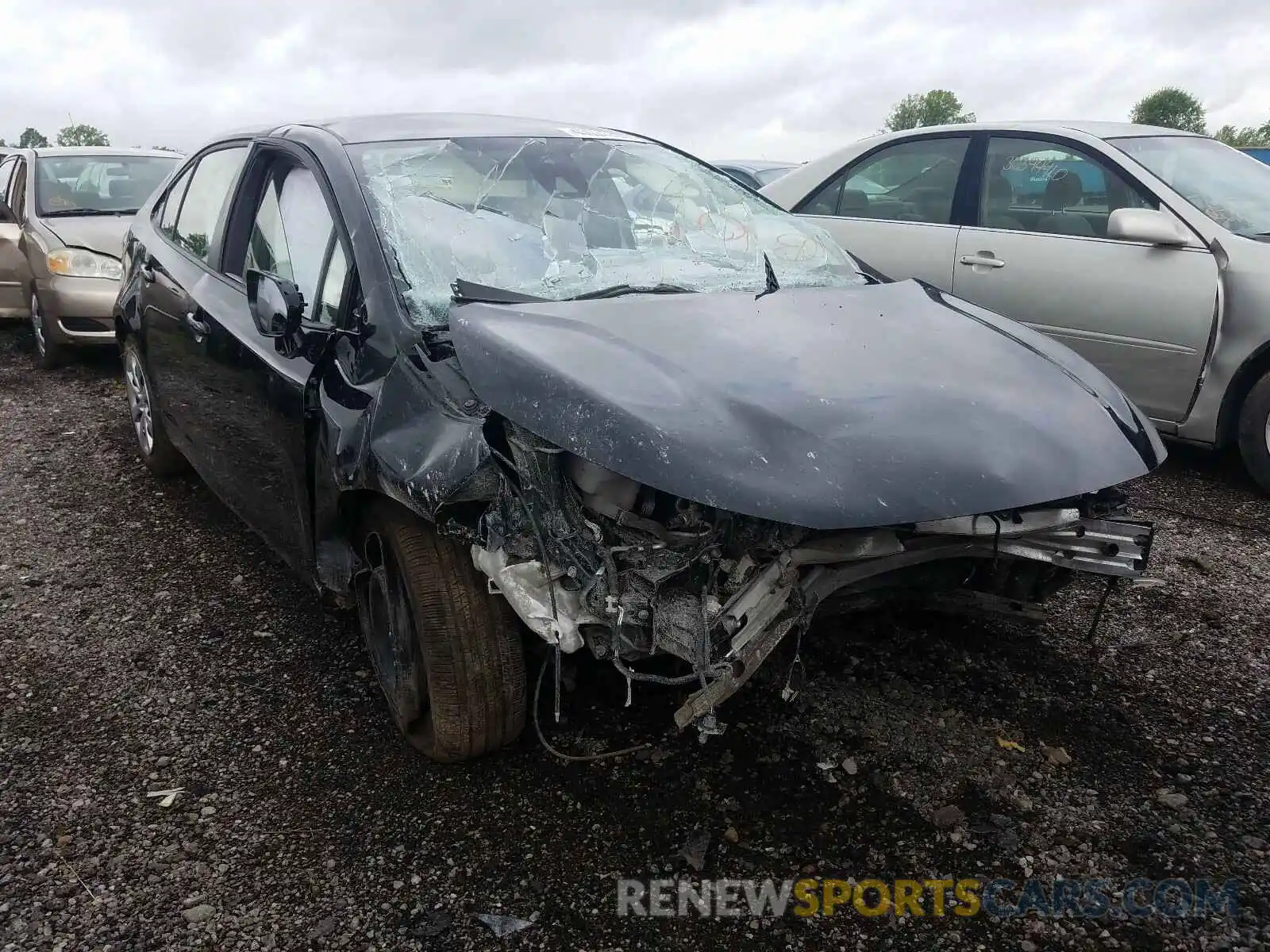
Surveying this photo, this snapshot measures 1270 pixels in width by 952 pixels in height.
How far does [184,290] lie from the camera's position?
11.6ft

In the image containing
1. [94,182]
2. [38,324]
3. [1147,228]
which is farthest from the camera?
[94,182]

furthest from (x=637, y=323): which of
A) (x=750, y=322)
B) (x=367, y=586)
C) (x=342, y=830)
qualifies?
(x=342, y=830)

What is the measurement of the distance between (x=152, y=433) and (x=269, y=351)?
1.99 m

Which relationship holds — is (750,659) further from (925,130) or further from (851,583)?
(925,130)

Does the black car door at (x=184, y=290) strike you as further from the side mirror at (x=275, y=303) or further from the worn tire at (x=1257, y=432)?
the worn tire at (x=1257, y=432)

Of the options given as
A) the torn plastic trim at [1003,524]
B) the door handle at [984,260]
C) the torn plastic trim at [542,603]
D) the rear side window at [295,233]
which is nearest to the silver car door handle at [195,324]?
the rear side window at [295,233]

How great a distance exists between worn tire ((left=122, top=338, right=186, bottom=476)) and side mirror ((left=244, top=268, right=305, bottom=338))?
1.87m

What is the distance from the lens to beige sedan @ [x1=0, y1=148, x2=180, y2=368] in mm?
6414

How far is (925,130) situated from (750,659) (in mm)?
4039

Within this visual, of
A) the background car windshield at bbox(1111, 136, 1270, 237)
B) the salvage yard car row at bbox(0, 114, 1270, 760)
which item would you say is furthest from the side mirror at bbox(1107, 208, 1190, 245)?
the salvage yard car row at bbox(0, 114, 1270, 760)

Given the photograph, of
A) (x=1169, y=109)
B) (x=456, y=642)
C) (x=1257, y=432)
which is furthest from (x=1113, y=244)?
(x=1169, y=109)

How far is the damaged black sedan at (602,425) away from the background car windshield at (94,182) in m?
5.11

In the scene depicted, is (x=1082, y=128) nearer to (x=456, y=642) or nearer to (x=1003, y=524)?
(x=1003, y=524)

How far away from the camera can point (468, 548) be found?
223 cm
